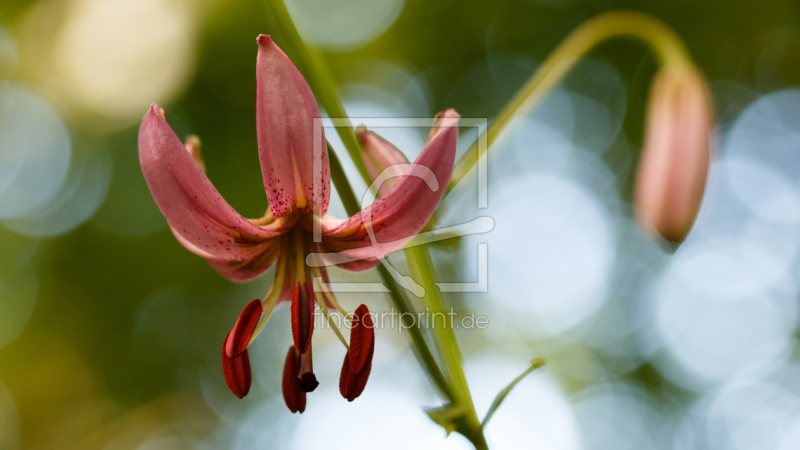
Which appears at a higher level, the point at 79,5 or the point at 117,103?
the point at 79,5

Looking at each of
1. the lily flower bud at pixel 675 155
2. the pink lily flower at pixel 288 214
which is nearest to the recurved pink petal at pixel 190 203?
the pink lily flower at pixel 288 214

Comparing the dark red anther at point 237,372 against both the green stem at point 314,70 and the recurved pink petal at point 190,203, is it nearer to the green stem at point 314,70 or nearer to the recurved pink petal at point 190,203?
the recurved pink petal at point 190,203

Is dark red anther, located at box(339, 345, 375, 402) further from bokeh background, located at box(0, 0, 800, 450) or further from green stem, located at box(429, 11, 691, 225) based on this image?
bokeh background, located at box(0, 0, 800, 450)

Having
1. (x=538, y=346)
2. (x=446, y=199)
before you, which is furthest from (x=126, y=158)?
(x=446, y=199)

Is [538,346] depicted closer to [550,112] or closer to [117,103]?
[550,112]

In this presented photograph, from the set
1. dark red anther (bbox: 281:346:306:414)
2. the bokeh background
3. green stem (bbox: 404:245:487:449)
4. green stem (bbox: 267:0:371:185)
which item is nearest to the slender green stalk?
green stem (bbox: 404:245:487:449)

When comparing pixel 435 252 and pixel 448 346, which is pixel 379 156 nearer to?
pixel 448 346
